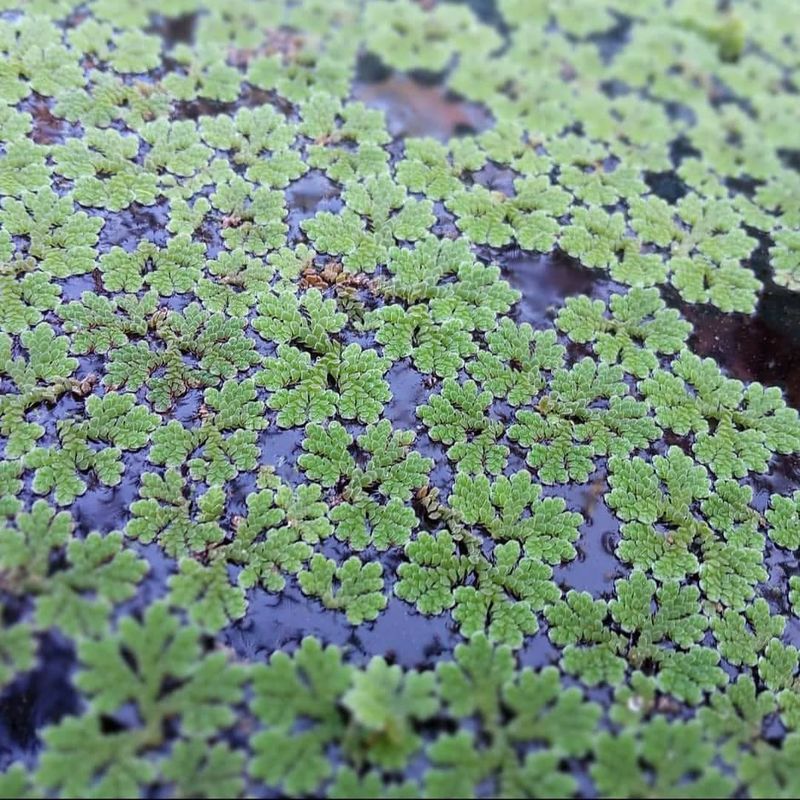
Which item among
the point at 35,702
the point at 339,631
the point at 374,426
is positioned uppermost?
the point at 374,426

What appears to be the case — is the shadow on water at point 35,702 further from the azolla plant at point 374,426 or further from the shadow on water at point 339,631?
the shadow on water at point 339,631

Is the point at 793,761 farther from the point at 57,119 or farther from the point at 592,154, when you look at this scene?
the point at 57,119

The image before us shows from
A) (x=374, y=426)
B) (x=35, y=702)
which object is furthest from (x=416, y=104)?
(x=35, y=702)

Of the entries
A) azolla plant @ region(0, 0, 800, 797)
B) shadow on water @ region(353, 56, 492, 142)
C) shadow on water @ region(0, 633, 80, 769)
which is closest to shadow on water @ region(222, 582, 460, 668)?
azolla plant @ region(0, 0, 800, 797)

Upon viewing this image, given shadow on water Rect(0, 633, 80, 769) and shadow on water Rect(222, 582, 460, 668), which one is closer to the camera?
shadow on water Rect(0, 633, 80, 769)

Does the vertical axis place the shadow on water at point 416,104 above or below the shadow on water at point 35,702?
above

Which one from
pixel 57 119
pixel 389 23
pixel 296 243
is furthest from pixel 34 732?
pixel 389 23

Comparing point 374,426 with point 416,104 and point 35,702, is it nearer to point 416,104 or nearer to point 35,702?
point 35,702

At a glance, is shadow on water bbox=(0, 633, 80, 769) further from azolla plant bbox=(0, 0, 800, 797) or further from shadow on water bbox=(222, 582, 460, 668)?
shadow on water bbox=(222, 582, 460, 668)

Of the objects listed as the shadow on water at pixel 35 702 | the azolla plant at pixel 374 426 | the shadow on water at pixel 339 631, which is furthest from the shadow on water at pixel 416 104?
the shadow on water at pixel 35 702
